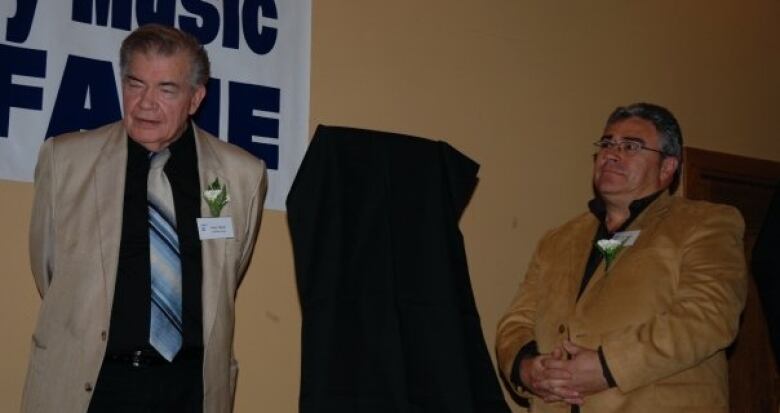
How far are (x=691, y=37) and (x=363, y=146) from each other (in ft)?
8.12

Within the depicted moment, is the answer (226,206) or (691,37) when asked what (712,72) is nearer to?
(691,37)

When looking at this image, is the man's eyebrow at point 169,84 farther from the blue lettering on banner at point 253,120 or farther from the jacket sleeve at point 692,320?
the jacket sleeve at point 692,320

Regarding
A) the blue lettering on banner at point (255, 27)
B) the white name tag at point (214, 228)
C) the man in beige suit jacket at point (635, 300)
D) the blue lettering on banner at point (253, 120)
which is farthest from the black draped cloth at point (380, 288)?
the blue lettering on banner at point (255, 27)

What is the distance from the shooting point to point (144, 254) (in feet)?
8.27

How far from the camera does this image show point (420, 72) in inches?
148

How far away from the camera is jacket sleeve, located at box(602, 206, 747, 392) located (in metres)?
2.74

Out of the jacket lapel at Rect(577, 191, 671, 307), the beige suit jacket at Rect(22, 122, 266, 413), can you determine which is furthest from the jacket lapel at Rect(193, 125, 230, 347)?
the jacket lapel at Rect(577, 191, 671, 307)

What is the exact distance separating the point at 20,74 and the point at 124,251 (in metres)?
0.85

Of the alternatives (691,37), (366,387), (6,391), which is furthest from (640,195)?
(6,391)

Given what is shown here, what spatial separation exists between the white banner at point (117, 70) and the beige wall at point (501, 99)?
10 centimetres

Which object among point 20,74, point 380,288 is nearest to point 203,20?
point 20,74

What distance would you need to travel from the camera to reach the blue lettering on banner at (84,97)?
3.03m

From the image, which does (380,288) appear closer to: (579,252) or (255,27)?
(579,252)

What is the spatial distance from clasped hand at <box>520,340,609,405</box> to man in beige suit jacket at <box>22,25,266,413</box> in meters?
0.95
